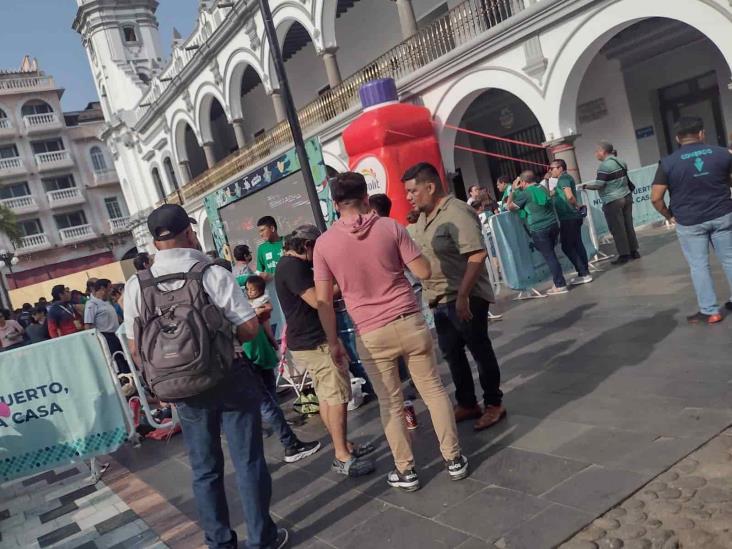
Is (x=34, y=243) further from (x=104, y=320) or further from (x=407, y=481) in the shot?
(x=407, y=481)

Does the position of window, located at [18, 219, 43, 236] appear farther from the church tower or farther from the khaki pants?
→ the khaki pants

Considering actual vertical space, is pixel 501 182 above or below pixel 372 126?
below

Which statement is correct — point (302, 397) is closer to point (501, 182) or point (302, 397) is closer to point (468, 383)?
point (468, 383)

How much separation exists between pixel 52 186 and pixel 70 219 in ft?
7.10

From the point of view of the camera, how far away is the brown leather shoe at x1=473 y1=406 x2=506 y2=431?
379 cm

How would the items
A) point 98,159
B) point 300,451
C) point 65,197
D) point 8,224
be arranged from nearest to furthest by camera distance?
point 300,451
point 8,224
point 65,197
point 98,159

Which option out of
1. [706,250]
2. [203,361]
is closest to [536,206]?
[706,250]

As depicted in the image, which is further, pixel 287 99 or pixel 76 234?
pixel 76 234

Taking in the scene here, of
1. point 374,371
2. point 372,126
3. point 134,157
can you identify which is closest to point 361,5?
point 372,126

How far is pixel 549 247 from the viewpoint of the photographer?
7.34m

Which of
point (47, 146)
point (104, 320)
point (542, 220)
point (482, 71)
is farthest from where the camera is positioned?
point (47, 146)

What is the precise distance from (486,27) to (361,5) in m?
5.82

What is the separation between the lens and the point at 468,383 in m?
3.99

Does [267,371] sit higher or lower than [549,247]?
lower
